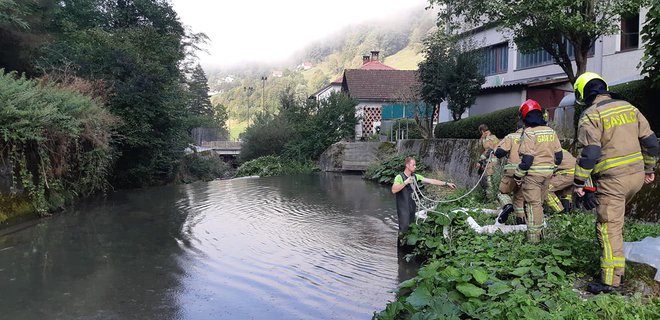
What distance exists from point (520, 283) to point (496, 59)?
72.9 ft

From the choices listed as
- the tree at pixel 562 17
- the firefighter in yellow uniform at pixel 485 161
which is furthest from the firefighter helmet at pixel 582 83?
the tree at pixel 562 17

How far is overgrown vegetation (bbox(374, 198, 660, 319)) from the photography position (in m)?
3.95

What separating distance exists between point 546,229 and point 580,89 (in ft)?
8.21

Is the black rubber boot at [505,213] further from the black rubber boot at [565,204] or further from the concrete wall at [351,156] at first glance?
the concrete wall at [351,156]

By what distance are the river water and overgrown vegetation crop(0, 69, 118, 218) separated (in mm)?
926

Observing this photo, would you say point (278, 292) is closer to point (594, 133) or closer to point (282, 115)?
point (594, 133)

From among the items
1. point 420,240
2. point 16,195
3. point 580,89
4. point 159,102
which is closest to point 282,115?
point 159,102

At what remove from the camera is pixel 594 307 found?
3928 millimetres

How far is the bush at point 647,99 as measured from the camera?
8188 millimetres

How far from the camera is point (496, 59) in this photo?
24984 millimetres

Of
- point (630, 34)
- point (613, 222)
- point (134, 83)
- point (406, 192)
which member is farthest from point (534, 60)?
point (613, 222)

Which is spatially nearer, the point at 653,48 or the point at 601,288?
the point at 601,288

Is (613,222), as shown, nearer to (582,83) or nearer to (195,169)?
(582,83)

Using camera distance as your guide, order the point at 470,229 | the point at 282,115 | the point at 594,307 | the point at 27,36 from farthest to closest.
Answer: the point at 282,115 < the point at 27,36 < the point at 470,229 < the point at 594,307
